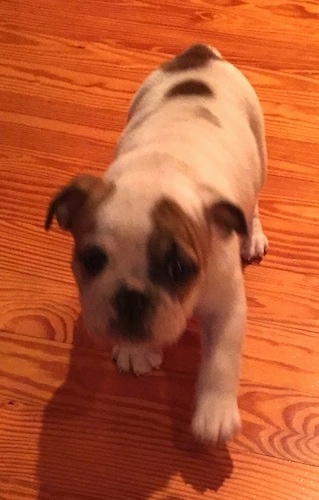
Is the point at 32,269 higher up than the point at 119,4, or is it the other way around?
the point at 119,4

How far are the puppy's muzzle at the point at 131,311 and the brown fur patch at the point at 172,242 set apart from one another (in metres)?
0.03

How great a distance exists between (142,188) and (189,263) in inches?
4.9

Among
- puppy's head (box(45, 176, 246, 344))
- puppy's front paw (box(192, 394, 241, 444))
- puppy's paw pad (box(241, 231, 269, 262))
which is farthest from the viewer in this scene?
puppy's paw pad (box(241, 231, 269, 262))

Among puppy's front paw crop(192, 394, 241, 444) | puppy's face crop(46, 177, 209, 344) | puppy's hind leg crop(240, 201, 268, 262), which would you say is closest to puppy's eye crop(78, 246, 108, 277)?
puppy's face crop(46, 177, 209, 344)

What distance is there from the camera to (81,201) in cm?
114

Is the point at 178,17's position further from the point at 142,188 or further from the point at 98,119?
the point at 142,188

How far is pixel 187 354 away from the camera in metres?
1.48

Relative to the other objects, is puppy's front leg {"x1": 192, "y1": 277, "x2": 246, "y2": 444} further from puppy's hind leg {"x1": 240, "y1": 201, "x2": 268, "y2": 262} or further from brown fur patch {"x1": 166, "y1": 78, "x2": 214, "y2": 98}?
brown fur patch {"x1": 166, "y1": 78, "x2": 214, "y2": 98}

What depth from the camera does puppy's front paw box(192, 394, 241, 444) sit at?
51.4 inches

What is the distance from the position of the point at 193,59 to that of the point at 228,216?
0.45 m

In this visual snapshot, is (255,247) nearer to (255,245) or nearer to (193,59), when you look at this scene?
(255,245)

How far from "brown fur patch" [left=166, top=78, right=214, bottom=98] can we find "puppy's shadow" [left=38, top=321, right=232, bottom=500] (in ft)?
1.58

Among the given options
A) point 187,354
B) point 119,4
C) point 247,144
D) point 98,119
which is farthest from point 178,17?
point 187,354

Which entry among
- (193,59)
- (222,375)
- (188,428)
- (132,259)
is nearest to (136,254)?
(132,259)
